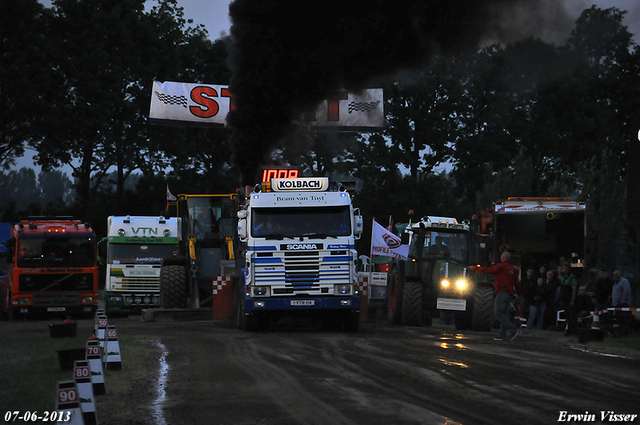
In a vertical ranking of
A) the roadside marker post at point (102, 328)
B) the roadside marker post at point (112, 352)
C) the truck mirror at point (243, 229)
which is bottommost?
the roadside marker post at point (112, 352)

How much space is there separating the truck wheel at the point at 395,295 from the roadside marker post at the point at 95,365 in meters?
12.4

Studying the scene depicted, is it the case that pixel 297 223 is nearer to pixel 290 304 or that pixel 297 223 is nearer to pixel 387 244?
pixel 290 304

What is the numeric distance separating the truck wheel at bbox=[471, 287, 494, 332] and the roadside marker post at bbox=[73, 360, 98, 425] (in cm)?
1358

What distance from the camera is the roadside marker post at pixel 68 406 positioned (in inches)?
257

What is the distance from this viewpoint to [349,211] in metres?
18.9

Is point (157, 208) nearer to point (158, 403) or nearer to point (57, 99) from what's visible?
point (57, 99)

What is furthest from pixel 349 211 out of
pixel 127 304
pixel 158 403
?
pixel 127 304

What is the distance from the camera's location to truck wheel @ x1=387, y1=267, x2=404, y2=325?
22219 millimetres

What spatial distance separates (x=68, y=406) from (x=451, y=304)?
48.6ft

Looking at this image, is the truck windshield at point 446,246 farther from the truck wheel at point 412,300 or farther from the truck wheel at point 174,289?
the truck wheel at point 174,289

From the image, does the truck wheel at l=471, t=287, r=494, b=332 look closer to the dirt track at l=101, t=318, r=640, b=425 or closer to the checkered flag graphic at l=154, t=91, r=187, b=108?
the dirt track at l=101, t=318, r=640, b=425

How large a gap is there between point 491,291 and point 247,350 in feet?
24.6

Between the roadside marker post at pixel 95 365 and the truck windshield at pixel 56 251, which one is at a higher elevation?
A: the truck windshield at pixel 56 251

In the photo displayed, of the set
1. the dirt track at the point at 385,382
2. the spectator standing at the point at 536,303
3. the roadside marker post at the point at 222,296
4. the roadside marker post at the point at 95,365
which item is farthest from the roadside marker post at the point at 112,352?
the spectator standing at the point at 536,303
